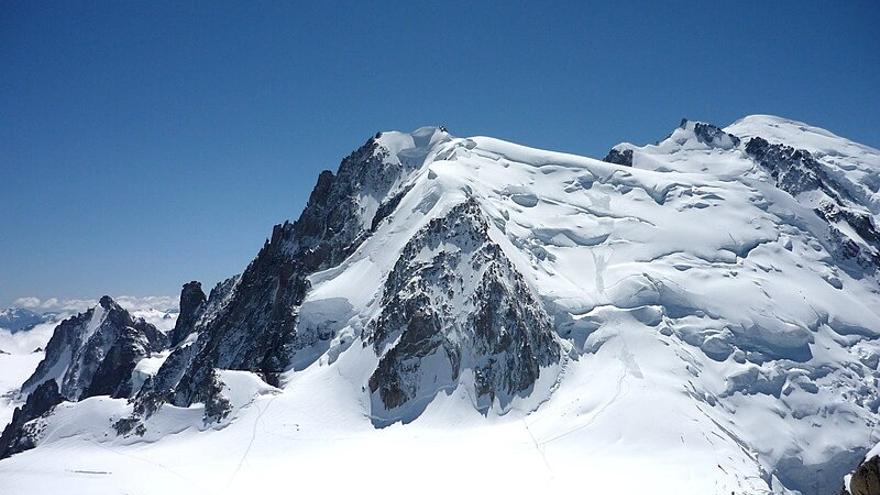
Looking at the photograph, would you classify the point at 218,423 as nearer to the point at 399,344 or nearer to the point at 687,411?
the point at 399,344

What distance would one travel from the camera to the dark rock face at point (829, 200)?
4614 inches

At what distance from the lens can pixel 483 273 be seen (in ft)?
308

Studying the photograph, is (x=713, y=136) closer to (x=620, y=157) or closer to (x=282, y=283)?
(x=620, y=157)

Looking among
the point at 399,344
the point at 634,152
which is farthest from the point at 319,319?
the point at 634,152

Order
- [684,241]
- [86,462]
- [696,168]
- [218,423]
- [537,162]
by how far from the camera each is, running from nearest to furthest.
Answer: [86,462] → [218,423] → [684,241] → [537,162] → [696,168]

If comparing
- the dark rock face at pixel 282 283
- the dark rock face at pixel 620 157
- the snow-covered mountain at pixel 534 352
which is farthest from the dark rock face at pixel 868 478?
the dark rock face at pixel 620 157

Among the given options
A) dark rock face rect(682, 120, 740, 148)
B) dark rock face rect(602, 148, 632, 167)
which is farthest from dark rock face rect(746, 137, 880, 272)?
dark rock face rect(602, 148, 632, 167)

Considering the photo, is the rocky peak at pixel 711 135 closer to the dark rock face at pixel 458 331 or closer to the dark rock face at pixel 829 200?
the dark rock face at pixel 829 200

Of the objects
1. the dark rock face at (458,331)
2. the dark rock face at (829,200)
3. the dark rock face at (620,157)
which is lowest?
the dark rock face at (458,331)

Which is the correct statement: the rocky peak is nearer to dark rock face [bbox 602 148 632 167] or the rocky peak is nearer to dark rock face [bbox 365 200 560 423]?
dark rock face [bbox 602 148 632 167]

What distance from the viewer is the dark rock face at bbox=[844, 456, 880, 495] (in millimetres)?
24812

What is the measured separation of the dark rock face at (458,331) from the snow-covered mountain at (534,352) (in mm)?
325

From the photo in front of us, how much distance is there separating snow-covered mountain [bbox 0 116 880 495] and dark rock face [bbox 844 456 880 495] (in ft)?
110

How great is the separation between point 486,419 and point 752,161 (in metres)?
102
